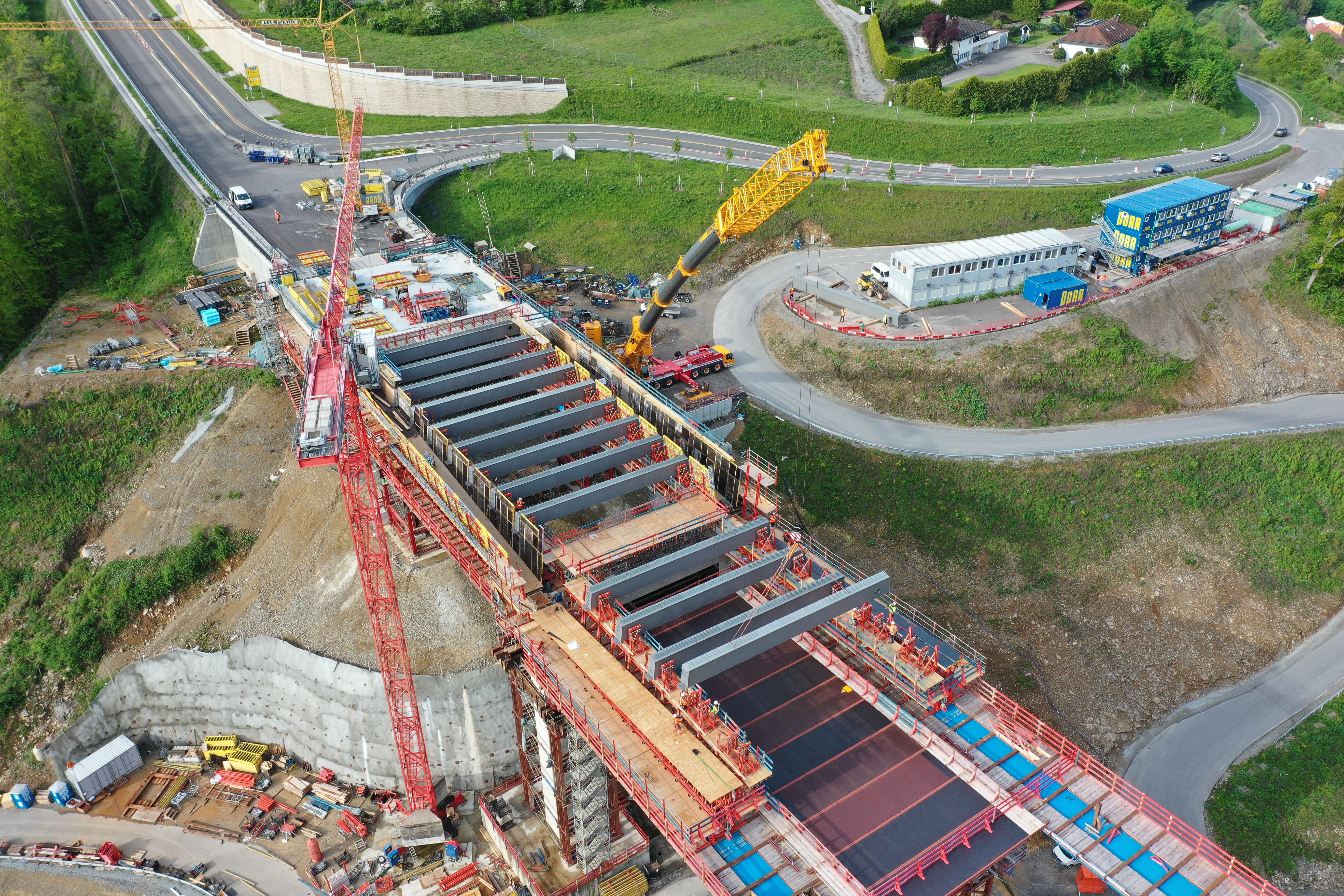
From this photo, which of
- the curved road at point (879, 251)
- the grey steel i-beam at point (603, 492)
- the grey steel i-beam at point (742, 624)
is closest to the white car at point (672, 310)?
the curved road at point (879, 251)

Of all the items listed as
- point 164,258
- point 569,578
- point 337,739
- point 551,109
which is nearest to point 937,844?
point 569,578

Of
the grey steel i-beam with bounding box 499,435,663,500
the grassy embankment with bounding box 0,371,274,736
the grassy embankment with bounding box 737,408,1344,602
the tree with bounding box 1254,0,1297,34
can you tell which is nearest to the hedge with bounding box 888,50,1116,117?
the grassy embankment with bounding box 737,408,1344,602

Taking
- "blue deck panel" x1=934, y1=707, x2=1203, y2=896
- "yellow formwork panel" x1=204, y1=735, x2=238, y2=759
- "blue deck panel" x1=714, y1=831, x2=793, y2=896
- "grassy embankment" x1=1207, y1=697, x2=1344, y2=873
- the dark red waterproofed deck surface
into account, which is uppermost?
"blue deck panel" x1=934, y1=707, x2=1203, y2=896

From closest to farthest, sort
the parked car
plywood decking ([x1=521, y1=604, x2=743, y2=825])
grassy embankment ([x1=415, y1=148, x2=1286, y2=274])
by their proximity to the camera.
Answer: plywood decking ([x1=521, y1=604, x2=743, y2=825])
the parked car
grassy embankment ([x1=415, y1=148, x2=1286, y2=274])

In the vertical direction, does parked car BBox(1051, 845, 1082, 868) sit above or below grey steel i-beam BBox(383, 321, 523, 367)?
below

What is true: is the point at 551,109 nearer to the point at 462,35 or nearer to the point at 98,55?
the point at 462,35

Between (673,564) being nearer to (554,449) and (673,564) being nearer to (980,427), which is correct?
(554,449)

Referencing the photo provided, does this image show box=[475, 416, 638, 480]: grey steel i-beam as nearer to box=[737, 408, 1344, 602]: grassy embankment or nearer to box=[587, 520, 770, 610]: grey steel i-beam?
box=[587, 520, 770, 610]: grey steel i-beam
